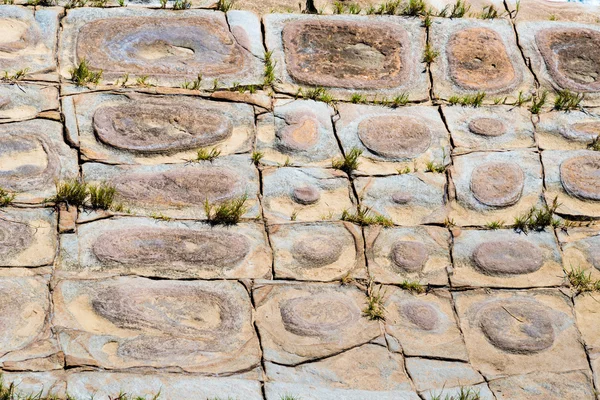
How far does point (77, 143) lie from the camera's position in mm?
4613

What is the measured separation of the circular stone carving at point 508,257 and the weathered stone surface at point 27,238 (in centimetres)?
194

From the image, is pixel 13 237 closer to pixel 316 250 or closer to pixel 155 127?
pixel 155 127

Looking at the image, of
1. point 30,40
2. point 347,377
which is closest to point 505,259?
point 347,377

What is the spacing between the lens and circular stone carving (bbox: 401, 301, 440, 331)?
4.07m

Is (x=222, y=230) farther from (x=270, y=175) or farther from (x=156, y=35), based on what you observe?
(x=156, y=35)

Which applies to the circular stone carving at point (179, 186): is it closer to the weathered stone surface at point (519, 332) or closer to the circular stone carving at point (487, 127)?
the weathered stone surface at point (519, 332)

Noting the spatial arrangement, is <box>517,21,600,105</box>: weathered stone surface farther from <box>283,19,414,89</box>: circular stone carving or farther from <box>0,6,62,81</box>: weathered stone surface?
<box>0,6,62,81</box>: weathered stone surface

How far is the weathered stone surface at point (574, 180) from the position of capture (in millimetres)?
4719

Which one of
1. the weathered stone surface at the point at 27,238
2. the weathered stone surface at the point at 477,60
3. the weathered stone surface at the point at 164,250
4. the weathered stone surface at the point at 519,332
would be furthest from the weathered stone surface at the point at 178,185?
the weathered stone surface at the point at 477,60

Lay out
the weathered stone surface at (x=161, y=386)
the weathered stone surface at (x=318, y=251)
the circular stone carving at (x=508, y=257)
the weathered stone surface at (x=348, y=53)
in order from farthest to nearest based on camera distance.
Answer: the weathered stone surface at (x=348, y=53), the circular stone carving at (x=508, y=257), the weathered stone surface at (x=318, y=251), the weathered stone surface at (x=161, y=386)

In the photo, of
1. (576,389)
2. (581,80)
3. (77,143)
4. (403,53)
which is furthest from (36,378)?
(581,80)

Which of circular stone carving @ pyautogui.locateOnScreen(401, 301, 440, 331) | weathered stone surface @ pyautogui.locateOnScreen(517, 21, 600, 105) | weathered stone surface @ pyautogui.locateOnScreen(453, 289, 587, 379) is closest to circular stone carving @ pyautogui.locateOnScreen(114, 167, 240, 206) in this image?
circular stone carving @ pyautogui.locateOnScreen(401, 301, 440, 331)

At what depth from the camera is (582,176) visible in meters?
4.86

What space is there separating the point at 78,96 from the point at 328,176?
4.43ft
